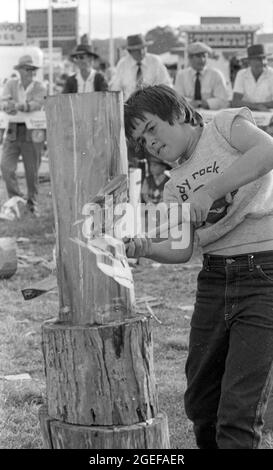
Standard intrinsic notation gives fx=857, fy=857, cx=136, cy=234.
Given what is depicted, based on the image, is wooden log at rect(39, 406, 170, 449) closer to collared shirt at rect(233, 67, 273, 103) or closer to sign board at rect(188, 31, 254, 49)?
collared shirt at rect(233, 67, 273, 103)

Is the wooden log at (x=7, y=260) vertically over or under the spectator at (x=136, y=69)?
under

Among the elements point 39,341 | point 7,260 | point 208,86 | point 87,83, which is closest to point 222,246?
point 39,341

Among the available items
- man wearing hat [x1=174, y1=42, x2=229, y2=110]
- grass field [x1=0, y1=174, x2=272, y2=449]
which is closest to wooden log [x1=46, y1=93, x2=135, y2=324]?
grass field [x1=0, y1=174, x2=272, y2=449]

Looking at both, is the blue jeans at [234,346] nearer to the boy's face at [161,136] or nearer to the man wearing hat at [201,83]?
the boy's face at [161,136]

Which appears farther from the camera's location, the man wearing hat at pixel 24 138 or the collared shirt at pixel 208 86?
the man wearing hat at pixel 24 138

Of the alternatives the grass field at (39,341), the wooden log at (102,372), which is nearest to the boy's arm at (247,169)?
the wooden log at (102,372)

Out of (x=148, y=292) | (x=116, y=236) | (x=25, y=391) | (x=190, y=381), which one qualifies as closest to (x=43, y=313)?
(x=148, y=292)

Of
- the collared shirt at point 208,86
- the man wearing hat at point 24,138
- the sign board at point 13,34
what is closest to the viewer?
the collared shirt at point 208,86

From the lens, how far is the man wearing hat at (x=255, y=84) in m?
10.1

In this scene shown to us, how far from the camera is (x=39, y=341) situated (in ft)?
18.3

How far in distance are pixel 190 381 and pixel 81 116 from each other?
4.13ft

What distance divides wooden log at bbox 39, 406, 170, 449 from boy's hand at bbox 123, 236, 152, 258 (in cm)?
55

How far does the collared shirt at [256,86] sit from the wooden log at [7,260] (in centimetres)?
388

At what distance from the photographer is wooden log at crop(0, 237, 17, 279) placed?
7621 mm
